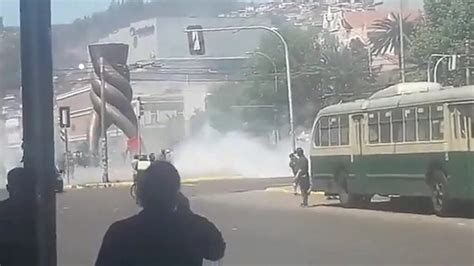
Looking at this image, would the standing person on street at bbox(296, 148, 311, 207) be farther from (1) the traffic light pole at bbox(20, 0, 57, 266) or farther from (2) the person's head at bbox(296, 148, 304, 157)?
(1) the traffic light pole at bbox(20, 0, 57, 266)

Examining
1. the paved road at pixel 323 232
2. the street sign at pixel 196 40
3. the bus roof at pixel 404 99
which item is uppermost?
the street sign at pixel 196 40

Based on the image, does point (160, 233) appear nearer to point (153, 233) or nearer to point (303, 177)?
point (153, 233)

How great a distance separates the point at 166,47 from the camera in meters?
2.63

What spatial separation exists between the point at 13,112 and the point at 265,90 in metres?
0.73

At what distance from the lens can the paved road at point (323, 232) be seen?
9.21 ft

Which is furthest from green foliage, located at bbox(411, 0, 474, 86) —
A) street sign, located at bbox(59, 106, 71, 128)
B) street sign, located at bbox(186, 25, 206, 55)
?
street sign, located at bbox(59, 106, 71, 128)

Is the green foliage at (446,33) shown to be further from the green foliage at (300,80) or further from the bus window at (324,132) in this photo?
the bus window at (324,132)

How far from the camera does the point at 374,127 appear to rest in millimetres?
3088

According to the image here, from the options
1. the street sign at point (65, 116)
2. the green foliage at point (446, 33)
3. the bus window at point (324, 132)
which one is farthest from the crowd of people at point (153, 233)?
the green foliage at point (446, 33)

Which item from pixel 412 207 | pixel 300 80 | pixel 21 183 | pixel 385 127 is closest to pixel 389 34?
pixel 300 80

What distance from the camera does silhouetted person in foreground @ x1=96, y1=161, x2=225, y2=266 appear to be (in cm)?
198

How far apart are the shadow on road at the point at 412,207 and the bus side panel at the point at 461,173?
41mm

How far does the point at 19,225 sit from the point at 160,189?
0.56m

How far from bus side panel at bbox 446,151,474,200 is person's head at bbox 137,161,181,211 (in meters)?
1.23
